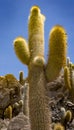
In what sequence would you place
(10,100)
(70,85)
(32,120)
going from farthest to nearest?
1. (10,100)
2. (70,85)
3. (32,120)

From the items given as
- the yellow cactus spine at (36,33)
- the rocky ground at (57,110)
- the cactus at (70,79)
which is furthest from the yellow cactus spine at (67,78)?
the yellow cactus spine at (36,33)

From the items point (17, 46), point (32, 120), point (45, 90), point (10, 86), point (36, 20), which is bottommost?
point (32, 120)

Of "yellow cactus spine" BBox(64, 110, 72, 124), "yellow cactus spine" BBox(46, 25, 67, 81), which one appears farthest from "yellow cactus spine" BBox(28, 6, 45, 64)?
"yellow cactus spine" BBox(64, 110, 72, 124)

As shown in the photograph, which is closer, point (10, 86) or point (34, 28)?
point (34, 28)

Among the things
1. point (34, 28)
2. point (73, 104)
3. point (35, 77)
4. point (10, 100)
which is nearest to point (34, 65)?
point (35, 77)

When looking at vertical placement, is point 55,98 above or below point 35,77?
above

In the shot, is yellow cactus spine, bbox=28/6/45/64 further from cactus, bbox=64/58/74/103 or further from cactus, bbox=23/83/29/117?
cactus, bbox=64/58/74/103

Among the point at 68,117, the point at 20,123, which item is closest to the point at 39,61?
the point at 20,123

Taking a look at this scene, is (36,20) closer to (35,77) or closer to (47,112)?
(35,77)
